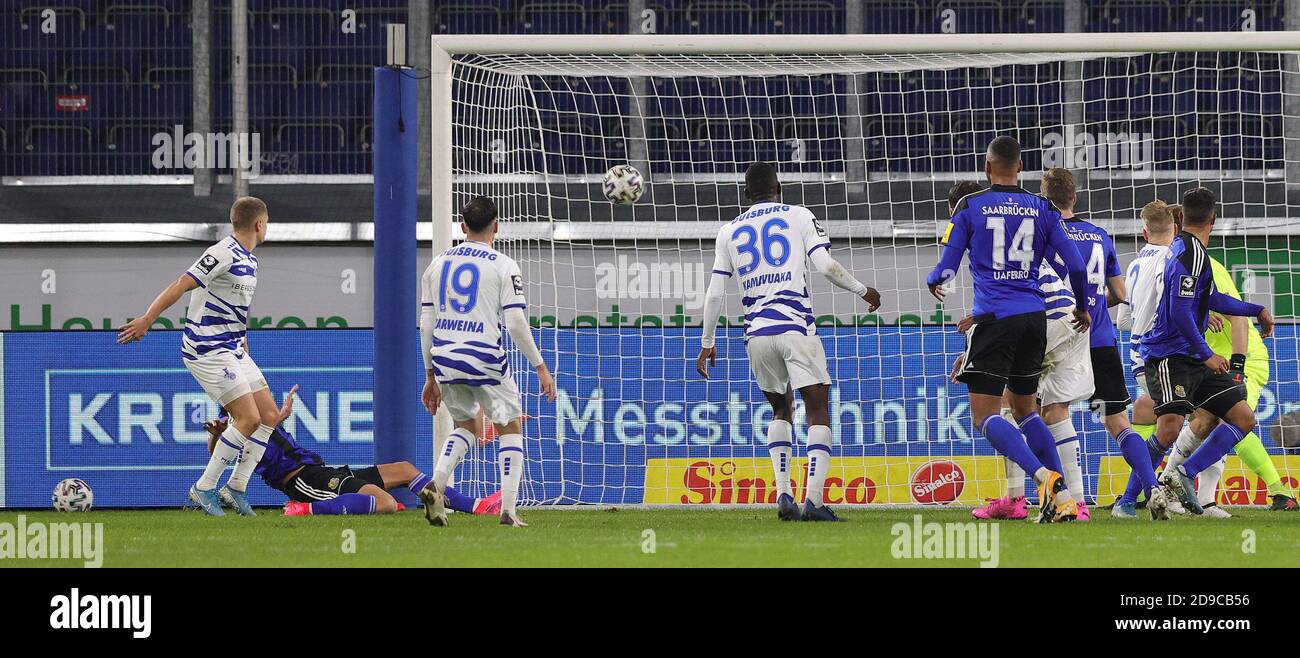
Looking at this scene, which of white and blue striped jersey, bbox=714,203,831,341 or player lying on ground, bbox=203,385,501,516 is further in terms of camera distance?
player lying on ground, bbox=203,385,501,516

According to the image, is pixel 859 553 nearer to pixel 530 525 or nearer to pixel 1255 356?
pixel 530 525

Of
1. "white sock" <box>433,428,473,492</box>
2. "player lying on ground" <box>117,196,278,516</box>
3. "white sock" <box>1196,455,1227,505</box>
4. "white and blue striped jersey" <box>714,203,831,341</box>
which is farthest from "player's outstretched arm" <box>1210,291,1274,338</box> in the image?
"player lying on ground" <box>117,196,278,516</box>

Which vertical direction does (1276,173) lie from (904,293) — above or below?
above

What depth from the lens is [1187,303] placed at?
23.6 ft

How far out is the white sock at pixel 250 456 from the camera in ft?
26.0

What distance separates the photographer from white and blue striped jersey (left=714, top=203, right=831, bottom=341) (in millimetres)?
7023

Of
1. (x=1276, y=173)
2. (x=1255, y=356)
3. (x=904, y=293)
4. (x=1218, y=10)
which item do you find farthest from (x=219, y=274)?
(x=1218, y=10)

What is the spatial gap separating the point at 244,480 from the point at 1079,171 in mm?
8897

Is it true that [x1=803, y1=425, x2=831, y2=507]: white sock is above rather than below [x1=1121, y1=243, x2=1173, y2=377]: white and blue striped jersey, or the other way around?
below

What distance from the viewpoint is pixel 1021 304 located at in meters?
6.54

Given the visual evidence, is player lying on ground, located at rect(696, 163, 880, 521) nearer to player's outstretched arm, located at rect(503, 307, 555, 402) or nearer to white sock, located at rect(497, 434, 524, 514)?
player's outstretched arm, located at rect(503, 307, 555, 402)

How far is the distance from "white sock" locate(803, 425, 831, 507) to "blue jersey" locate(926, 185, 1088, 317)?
899 millimetres

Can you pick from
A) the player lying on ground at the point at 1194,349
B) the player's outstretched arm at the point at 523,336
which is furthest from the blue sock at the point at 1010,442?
the player's outstretched arm at the point at 523,336

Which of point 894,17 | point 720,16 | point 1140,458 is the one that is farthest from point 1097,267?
point 720,16
